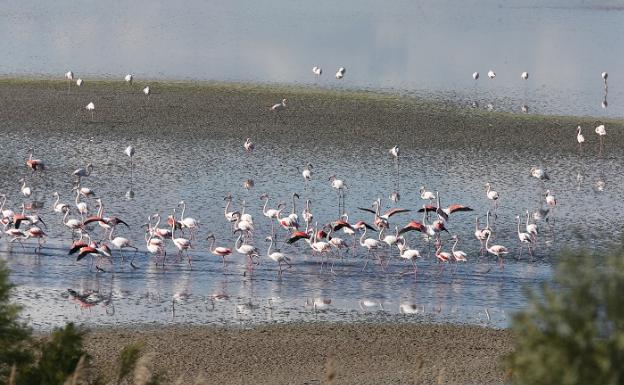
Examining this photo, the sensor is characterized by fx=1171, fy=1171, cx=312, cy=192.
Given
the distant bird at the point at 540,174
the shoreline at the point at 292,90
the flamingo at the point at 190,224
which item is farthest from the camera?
the shoreline at the point at 292,90

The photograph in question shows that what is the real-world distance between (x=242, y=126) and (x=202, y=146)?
2495 mm

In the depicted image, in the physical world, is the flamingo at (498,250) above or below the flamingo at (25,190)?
below

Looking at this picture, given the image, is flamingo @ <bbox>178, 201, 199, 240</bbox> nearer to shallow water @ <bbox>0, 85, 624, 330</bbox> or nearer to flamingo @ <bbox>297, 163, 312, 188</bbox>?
shallow water @ <bbox>0, 85, 624, 330</bbox>

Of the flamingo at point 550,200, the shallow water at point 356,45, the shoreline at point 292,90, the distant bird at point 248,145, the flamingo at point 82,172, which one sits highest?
the shallow water at point 356,45

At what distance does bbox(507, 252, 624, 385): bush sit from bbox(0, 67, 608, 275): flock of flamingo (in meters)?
12.8

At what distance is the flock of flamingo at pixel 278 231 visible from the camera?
20.8 m

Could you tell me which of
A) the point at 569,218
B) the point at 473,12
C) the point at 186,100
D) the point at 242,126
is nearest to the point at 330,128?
the point at 242,126

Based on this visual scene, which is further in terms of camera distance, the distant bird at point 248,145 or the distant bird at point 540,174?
the distant bird at point 248,145

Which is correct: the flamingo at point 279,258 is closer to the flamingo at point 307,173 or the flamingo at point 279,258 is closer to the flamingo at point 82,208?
the flamingo at point 82,208

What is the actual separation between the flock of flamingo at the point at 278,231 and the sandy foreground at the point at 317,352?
3.15 metres

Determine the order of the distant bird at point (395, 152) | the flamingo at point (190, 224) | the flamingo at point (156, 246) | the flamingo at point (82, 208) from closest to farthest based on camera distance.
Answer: the flamingo at point (156, 246)
the flamingo at point (190, 224)
the flamingo at point (82, 208)
the distant bird at point (395, 152)

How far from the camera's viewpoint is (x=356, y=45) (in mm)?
50625

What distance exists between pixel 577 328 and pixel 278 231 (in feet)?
52.8

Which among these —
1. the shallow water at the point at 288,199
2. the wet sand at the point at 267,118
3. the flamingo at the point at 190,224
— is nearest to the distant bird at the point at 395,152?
the shallow water at the point at 288,199
